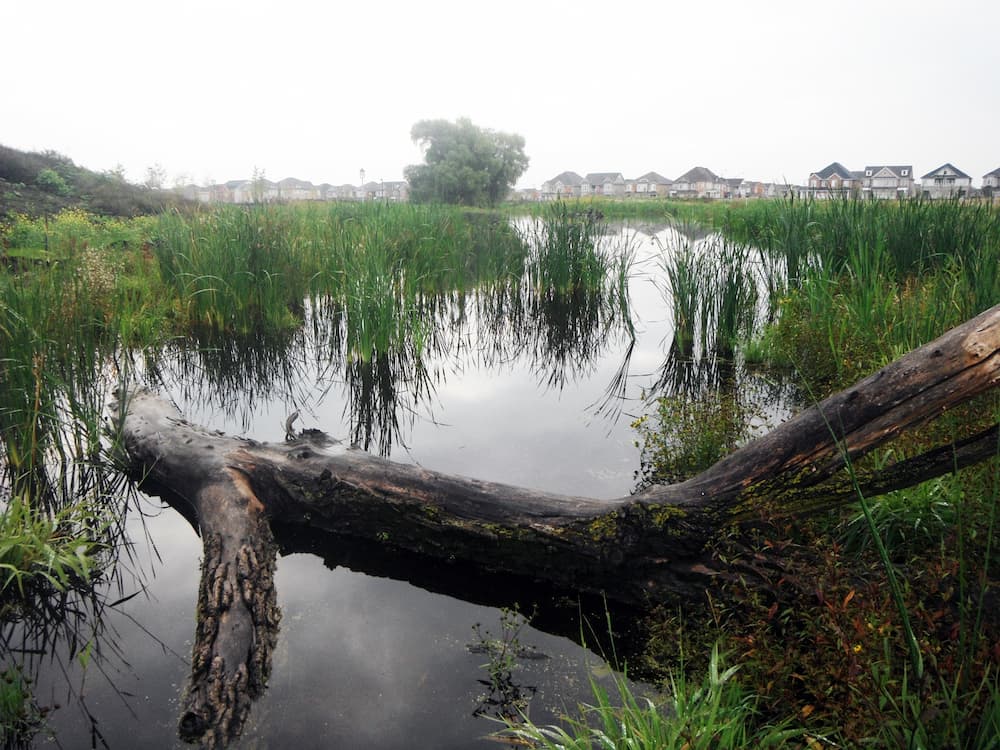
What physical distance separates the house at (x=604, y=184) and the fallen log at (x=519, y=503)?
67.3 metres

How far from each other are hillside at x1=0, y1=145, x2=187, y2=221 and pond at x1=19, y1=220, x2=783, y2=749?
38.4 ft

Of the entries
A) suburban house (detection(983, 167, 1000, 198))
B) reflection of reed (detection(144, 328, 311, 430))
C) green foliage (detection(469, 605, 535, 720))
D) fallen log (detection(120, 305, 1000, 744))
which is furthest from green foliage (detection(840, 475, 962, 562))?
suburban house (detection(983, 167, 1000, 198))

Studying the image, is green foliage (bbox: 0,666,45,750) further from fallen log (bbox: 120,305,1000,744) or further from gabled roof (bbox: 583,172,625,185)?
gabled roof (bbox: 583,172,625,185)

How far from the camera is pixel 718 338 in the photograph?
617 cm

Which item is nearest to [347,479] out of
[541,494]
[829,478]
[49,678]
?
[541,494]

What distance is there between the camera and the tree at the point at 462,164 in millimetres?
32406

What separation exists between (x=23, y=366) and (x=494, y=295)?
6.11m

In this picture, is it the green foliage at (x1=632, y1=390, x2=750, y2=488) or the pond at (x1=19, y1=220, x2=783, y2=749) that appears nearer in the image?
the pond at (x1=19, y1=220, x2=783, y2=749)

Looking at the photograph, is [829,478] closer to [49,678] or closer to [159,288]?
[49,678]

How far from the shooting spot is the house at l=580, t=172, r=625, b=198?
225 feet

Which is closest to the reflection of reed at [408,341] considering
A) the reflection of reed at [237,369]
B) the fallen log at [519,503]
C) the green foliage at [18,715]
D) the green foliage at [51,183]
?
the reflection of reed at [237,369]

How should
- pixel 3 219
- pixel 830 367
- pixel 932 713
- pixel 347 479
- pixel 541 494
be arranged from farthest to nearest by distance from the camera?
pixel 3 219
pixel 830 367
pixel 347 479
pixel 541 494
pixel 932 713

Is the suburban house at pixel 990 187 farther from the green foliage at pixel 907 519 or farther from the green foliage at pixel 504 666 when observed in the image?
the green foliage at pixel 504 666

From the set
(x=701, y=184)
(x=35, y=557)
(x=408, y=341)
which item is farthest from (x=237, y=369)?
(x=701, y=184)
